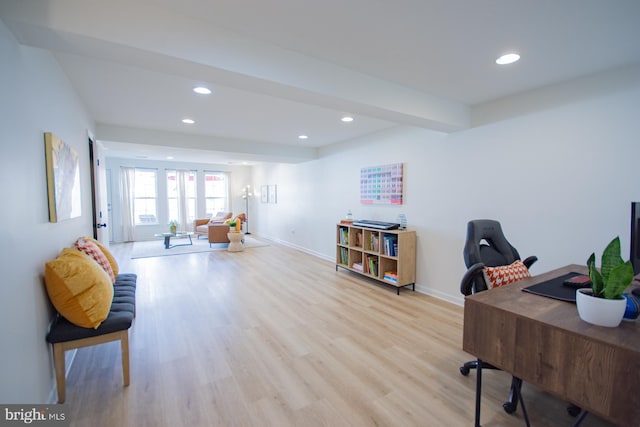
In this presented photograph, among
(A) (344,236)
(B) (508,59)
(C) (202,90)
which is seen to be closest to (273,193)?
(A) (344,236)

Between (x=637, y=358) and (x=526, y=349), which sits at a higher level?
(x=637, y=358)

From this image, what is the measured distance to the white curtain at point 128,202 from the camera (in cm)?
787

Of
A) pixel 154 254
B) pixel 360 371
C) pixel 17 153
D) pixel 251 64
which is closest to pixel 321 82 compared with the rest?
pixel 251 64

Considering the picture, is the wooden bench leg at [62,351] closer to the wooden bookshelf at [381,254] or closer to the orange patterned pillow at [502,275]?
the orange patterned pillow at [502,275]

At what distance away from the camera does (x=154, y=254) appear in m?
6.32

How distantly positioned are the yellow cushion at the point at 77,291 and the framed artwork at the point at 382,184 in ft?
11.6

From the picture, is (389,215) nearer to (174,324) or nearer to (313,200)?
(313,200)

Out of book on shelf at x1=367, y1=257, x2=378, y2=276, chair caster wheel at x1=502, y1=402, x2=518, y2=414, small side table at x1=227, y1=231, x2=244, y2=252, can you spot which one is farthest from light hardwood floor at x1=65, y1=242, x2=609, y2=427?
small side table at x1=227, y1=231, x2=244, y2=252

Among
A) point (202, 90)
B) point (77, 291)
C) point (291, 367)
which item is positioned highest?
point (202, 90)

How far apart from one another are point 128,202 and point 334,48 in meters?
8.10

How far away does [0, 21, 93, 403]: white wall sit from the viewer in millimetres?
1276

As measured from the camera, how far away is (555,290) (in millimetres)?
1686

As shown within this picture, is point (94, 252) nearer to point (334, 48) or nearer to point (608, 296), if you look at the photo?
point (334, 48)

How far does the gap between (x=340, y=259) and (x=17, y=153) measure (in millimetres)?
4154
